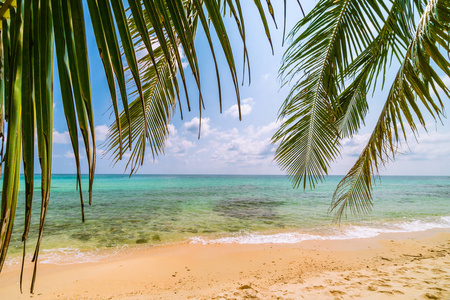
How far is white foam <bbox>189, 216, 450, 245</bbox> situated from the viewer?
623cm

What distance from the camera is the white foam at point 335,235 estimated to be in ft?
20.5

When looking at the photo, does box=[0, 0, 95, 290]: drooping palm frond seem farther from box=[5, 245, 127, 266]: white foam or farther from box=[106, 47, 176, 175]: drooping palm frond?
box=[5, 245, 127, 266]: white foam

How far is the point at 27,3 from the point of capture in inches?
15.4

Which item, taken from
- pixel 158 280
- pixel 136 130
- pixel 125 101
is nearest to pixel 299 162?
pixel 136 130

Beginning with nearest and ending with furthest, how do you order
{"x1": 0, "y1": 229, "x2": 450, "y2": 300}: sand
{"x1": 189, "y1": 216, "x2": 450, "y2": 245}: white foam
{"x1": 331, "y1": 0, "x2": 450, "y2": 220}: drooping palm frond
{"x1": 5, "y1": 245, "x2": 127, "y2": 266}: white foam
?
1. {"x1": 331, "y1": 0, "x2": 450, "y2": 220}: drooping palm frond
2. {"x1": 0, "y1": 229, "x2": 450, "y2": 300}: sand
3. {"x1": 5, "y1": 245, "x2": 127, "y2": 266}: white foam
4. {"x1": 189, "y1": 216, "x2": 450, "y2": 245}: white foam

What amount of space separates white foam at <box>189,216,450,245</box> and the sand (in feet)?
1.55

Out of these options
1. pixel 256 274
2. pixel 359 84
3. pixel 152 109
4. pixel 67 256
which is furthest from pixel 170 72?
pixel 67 256

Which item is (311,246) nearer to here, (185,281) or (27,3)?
(185,281)

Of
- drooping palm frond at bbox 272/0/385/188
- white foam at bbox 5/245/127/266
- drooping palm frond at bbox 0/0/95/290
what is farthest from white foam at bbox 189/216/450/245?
drooping palm frond at bbox 0/0/95/290

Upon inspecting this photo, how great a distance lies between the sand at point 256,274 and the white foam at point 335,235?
472 mm

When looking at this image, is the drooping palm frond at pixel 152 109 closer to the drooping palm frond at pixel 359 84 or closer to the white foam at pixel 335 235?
the drooping palm frond at pixel 359 84

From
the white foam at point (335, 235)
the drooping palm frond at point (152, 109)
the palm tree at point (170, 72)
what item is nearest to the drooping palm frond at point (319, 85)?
the palm tree at point (170, 72)

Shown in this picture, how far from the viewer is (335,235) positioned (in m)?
6.82

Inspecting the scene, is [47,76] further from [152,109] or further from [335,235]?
[335,235]
